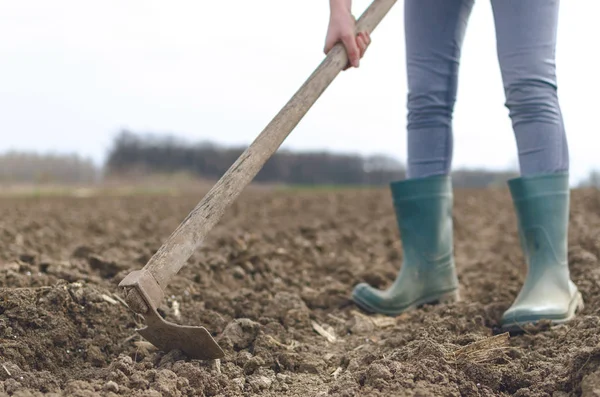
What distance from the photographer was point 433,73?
9.43 feet

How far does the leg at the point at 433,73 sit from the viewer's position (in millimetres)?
2869

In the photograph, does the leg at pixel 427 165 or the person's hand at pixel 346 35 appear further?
the leg at pixel 427 165

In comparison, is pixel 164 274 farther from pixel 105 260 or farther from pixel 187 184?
pixel 187 184

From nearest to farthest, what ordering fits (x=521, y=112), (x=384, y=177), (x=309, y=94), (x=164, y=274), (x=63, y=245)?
(x=164, y=274) → (x=309, y=94) → (x=521, y=112) → (x=63, y=245) → (x=384, y=177)

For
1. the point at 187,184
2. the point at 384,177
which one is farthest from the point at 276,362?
the point at 187,184

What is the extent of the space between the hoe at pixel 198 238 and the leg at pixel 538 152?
68cm

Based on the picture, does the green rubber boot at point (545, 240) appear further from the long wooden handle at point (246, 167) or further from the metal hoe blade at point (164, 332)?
the metal hoe blade at point (164, 332)

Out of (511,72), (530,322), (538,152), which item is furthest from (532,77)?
(530,322)

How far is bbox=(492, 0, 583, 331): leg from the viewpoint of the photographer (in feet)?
8.21

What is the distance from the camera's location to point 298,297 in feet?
9.69

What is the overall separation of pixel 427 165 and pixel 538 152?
0.51 meters

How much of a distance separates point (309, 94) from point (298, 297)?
0.97 metres

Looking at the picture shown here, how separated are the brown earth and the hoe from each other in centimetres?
7

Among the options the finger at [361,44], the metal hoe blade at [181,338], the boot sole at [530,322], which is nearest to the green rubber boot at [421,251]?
the boot sole at [530,322]
